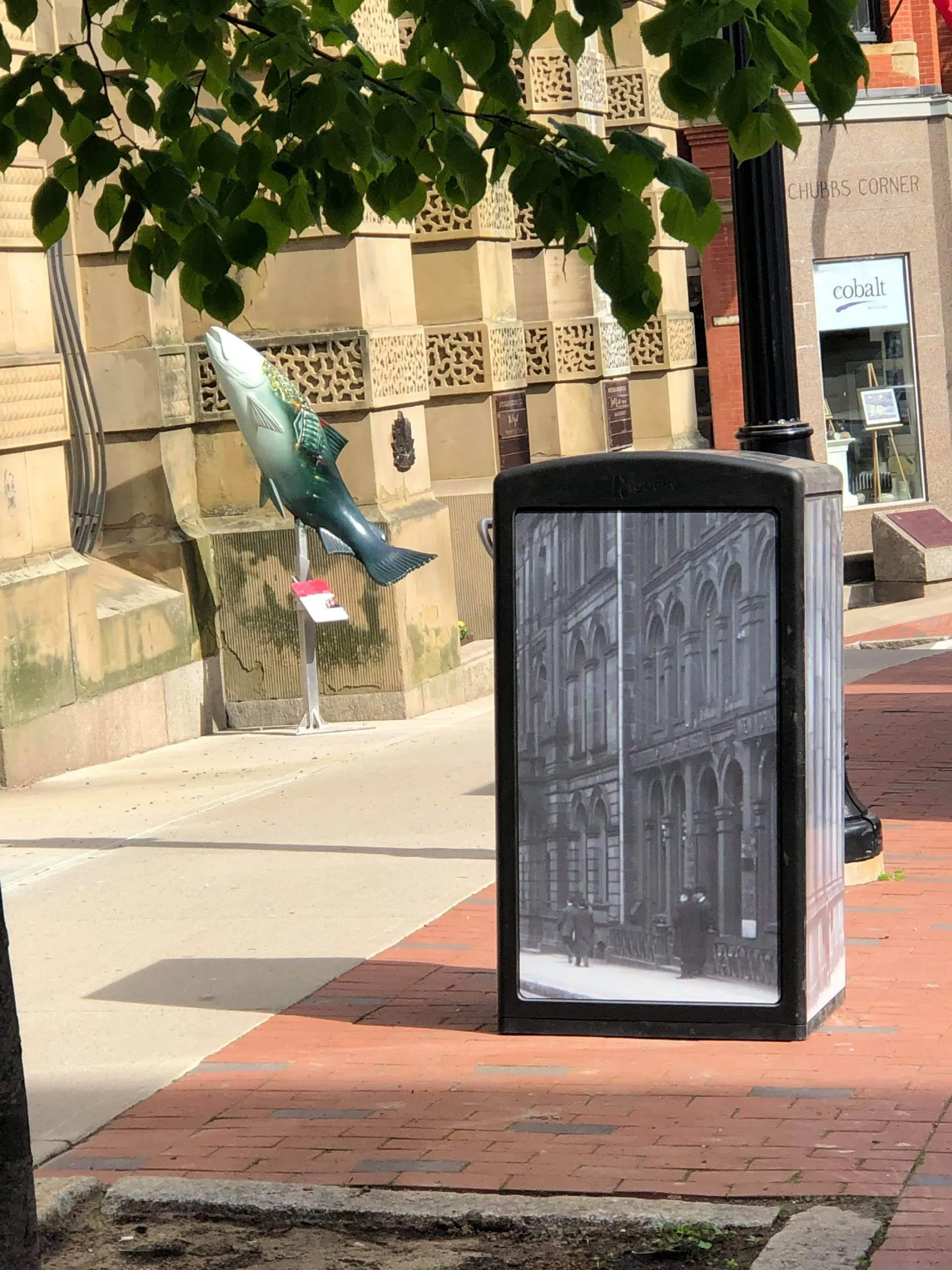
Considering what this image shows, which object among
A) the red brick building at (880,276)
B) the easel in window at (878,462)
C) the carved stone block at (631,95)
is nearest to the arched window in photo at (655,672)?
the carved stone block at (631,95)

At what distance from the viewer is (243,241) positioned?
15.9ft

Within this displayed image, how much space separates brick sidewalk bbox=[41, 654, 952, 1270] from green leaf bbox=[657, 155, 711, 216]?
2.23 metres

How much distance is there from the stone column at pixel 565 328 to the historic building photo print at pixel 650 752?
13.5m

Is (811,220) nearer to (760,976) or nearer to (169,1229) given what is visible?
(760,976)

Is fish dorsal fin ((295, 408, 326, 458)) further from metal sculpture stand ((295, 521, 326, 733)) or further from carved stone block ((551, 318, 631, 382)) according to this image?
carved stone block ((551, 318, 631, 382))

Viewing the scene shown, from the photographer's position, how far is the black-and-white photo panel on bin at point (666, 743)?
5.67m

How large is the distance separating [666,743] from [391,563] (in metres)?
7.55

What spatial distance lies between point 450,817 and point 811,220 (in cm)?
1502

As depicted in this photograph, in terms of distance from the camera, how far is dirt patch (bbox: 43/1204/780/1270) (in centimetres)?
433

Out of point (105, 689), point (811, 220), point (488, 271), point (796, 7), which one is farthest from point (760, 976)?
point (811, 220)

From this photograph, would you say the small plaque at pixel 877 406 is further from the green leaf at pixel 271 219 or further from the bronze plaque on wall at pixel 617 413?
the green leaf at pixel 271 219

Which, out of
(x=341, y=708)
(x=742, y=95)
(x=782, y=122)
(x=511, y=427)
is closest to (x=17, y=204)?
(x=341, y=708)

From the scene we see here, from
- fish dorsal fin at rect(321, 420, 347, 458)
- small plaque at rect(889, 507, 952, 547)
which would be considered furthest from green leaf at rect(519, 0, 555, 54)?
small plaque at rect(889, 507, 952, 547)

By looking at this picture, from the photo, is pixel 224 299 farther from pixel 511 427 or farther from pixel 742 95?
pixel 511 427
